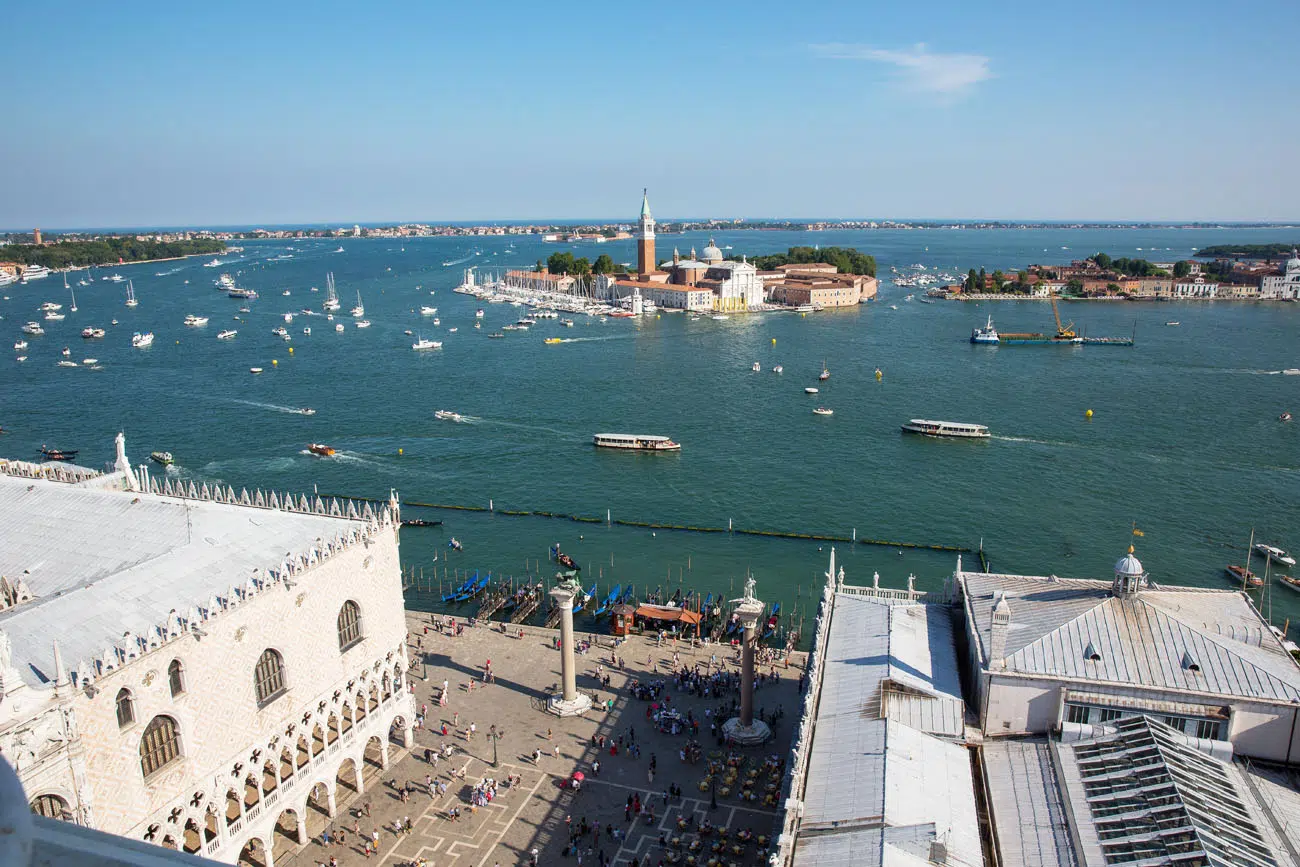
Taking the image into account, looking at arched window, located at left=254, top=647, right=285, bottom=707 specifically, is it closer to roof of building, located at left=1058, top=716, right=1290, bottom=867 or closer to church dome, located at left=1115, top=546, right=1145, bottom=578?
roof of building, located at left=1058, top=716, right=1290, bottom=867

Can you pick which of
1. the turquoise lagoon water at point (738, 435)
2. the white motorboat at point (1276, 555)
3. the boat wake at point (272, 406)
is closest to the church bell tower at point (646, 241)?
the turquoise lagoon water at point (738, 435)

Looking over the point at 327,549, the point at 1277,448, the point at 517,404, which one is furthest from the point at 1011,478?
the point at 327,549

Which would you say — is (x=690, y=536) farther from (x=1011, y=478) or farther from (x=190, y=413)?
(x=190, y=413)

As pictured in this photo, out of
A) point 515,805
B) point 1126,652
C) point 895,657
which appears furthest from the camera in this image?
point 515,805

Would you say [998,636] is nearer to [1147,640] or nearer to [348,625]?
[1147,640]

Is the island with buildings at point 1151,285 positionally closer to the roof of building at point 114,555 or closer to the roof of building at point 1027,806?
the roof of building at point 1027,806

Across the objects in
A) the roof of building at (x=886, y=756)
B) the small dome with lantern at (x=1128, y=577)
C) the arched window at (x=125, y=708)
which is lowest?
the roof of building at (x=886, y=756)

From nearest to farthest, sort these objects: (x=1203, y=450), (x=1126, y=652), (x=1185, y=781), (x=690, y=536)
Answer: (x=1185, y=781) → (x=1126, y=652) → (x=690, y=536) → (x=1203, y=450)
